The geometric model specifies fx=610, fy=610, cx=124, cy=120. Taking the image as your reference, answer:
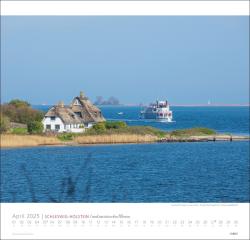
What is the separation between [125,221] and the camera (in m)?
2.55

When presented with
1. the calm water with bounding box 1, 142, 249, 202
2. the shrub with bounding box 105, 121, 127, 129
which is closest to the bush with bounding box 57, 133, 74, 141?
the calm water with bounding box 1, 142, 249, 202

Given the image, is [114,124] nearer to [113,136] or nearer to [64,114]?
[113,136]

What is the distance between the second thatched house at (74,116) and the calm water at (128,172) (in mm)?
182

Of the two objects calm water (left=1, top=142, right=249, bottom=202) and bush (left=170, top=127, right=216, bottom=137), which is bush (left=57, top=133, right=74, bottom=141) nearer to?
calm water (left=1, top=142, right=249, bottom=202)

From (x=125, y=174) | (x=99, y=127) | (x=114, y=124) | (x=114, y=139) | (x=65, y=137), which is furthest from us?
(x=114, y=139)

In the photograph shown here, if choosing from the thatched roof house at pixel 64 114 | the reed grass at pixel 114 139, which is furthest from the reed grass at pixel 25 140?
the reed grass at pixel 114 139

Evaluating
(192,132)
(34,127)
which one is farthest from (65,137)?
(192,132)

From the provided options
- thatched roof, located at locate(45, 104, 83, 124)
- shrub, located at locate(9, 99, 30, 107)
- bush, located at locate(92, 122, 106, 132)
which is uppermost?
shrub, located at locate(9, 99, 30, 107)

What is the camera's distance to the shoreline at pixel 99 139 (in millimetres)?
5103

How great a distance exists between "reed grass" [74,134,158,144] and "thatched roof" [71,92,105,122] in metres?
0.29

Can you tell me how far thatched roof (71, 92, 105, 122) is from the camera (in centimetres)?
521

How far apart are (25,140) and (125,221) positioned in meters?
3.15

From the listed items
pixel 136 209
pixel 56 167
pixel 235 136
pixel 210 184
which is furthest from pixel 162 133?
pixel 136 209

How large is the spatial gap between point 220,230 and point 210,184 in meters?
4.26
